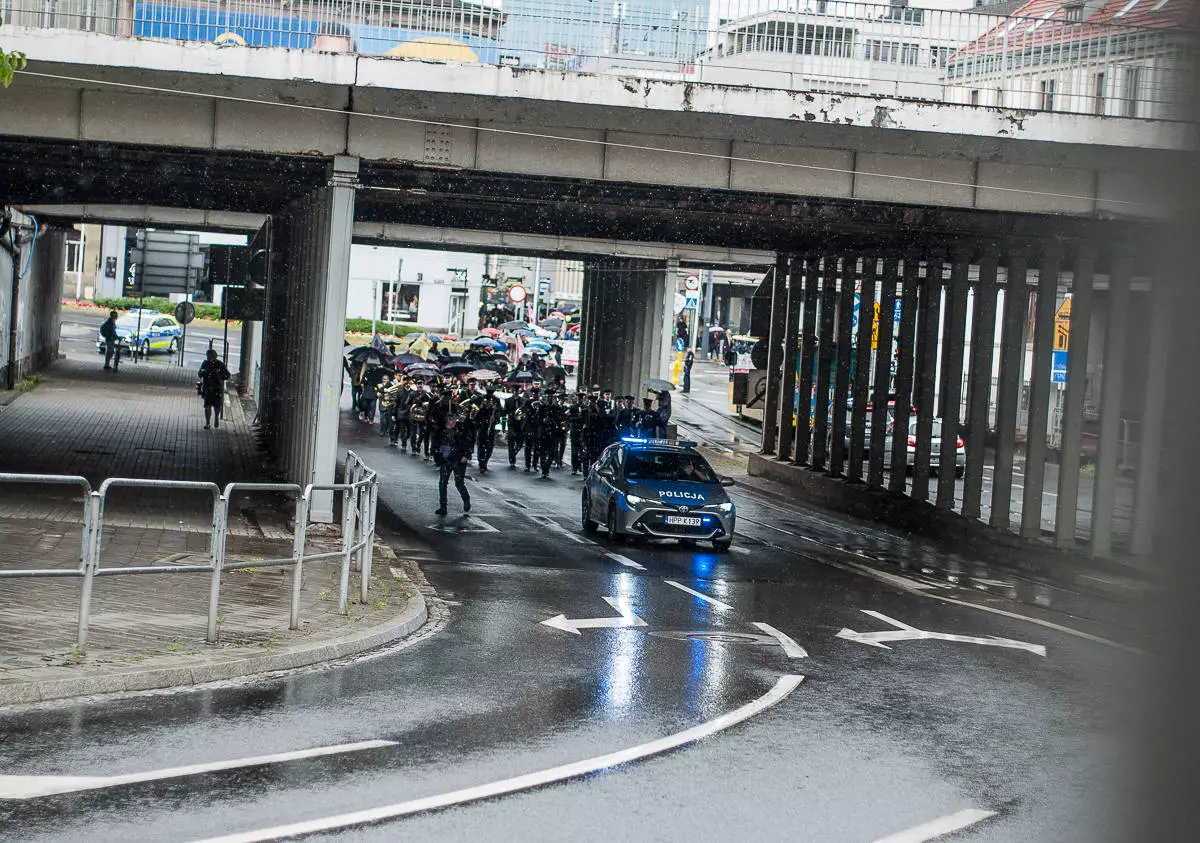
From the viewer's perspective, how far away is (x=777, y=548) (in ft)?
72.6

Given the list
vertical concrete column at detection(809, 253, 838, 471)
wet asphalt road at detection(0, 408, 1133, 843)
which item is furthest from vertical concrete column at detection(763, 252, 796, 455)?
wet asphalt road at detection(0, 408, 1133, 843)

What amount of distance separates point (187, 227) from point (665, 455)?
84.3 feet

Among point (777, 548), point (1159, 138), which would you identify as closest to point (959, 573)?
point (777, 548)

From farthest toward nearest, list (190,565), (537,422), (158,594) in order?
(537,422)
(158,594)
(190,565)

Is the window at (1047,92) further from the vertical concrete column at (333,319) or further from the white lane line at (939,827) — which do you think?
the white lane line at (939,827)

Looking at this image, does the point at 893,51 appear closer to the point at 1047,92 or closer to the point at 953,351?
the point at 1047,92

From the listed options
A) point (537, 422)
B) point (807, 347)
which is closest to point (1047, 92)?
point (807, 347)

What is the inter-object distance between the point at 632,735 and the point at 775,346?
1099 inches

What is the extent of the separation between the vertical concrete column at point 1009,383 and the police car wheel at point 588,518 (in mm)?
6658

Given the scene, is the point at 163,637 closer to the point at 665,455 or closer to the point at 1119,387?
the point at 665,455

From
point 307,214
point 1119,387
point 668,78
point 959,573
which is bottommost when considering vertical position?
point 959,573

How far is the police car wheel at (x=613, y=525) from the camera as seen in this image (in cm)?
A: 2138

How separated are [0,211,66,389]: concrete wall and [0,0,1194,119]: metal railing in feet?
57.8

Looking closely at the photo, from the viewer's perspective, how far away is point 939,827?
684 cm
